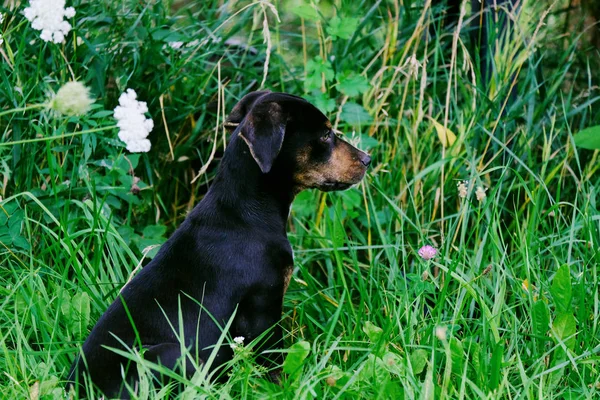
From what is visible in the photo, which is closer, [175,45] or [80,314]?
[80,314]

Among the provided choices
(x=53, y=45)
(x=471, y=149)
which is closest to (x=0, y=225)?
(x=53, y=45)

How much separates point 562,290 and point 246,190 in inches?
49.6

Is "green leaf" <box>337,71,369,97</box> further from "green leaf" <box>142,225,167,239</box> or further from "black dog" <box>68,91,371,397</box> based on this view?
"green leaf" <box>142,225,167,239</box>

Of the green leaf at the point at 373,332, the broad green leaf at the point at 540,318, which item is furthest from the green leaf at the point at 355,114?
the broad green leaf at the point at 540,318

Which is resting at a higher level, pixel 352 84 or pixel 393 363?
pixel 352 84

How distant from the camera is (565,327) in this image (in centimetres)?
312

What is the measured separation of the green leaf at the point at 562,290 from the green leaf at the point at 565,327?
3cm

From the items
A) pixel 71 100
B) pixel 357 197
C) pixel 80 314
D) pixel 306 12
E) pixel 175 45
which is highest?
pixel 71 100

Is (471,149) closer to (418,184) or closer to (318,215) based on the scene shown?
(418,184)

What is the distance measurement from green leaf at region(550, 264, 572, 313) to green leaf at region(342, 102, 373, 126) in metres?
1.44

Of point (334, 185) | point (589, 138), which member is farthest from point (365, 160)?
point (589, 138)

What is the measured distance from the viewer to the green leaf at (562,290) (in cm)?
314

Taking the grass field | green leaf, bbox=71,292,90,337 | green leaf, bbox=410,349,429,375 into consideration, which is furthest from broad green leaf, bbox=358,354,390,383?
green leaf, bbox=71,292,90,337

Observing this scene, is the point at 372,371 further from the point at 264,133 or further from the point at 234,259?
the point at 264,133
